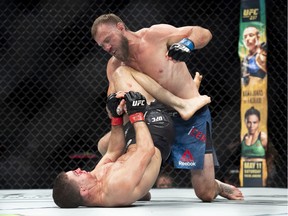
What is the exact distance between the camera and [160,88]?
2.67 meters

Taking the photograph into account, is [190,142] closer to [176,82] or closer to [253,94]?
[176,82]

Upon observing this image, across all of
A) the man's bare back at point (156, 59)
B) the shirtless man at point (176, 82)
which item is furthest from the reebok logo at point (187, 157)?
the man's bare back at point (156, 59)

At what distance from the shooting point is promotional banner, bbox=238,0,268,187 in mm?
3973

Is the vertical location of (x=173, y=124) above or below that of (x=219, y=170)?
above

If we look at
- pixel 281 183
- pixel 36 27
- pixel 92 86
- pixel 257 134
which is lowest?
→ pixel 281 183

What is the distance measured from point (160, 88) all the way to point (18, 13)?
1.85 metres

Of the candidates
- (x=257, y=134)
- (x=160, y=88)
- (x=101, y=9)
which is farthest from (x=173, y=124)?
(x=101, y=9)

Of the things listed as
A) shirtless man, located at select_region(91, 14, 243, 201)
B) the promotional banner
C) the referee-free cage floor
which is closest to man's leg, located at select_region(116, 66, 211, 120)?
shirtless man, located at select_region(91, 14, 243, 201)

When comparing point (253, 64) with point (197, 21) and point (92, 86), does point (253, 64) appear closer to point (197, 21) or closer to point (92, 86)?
point (197, 21)

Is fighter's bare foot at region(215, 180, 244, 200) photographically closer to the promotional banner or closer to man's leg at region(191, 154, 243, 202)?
man's leg at region(191, 154, 243, 202)

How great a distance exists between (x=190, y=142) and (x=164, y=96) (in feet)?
0.70

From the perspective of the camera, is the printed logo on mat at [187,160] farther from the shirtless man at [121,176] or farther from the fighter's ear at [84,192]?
the fighter's ear at [84,192]

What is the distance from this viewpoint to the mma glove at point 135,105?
232cm

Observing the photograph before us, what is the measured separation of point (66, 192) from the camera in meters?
2.29
